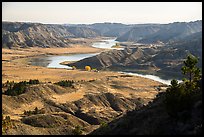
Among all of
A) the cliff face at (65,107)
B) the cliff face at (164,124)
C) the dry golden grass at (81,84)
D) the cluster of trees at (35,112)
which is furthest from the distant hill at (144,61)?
the cliff face at (164,124)

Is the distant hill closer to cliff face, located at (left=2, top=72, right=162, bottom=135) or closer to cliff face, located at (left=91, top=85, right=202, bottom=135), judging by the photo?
cliff face, located at (left=2, top=72, right=162, bottom=135)

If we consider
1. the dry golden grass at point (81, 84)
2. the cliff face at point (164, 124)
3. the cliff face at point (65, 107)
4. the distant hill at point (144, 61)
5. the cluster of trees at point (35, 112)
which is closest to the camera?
the cliff face at point (164, 124)

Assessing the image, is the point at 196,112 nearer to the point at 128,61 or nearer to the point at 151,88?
the point at 151,88

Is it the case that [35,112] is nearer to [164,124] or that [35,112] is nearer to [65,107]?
[65,107]

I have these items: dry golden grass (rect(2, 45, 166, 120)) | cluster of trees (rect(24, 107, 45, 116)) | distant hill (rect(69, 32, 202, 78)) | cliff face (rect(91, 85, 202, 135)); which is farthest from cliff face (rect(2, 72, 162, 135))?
distant hill (rect(69, 32, 202, 78))

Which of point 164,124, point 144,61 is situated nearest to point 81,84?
point 164,124

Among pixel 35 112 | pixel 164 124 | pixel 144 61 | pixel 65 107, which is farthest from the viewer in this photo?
pixel 144 61

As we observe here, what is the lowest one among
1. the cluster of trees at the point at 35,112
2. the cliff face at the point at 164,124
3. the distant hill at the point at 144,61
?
the cluster of trees at the point at 35,112

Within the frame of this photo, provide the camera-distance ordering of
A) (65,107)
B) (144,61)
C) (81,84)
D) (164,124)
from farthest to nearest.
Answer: (144,61)
(81,84)
(65,107)
(164,124)

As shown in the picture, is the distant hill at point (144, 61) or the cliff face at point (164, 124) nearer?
the cliff face at point (164, 124)

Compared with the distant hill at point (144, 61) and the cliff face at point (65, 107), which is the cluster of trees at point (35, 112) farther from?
the distant hill at point (144, 61)

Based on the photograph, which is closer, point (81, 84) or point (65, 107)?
point (65, 107)

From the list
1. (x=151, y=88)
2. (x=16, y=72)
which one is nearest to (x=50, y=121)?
(x=151, y=88)
